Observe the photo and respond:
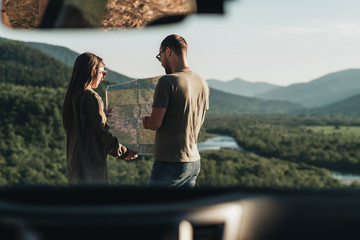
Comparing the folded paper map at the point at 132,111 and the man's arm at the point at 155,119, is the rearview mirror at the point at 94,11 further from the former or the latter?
the man's arm at the point at 155,119

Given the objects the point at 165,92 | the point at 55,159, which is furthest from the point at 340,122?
the point at 165,92

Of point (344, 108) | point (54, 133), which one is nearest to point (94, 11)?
point (54, 133)

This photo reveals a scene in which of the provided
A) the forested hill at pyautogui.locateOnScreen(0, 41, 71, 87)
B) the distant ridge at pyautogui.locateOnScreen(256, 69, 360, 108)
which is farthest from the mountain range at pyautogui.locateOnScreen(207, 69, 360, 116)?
the forested hill at pyautogui.locateOnScreen(0, 41, 71, 87)

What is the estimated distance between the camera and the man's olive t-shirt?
2148 mm

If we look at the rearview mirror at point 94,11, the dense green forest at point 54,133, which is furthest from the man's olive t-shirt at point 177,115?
the dense green forest at point 54,133

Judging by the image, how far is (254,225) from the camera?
518mm

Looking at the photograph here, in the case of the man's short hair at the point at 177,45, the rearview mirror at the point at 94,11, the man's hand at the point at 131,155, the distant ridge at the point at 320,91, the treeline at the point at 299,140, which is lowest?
the treeline at the point at 299,140

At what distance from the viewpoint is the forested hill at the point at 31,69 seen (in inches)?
2282

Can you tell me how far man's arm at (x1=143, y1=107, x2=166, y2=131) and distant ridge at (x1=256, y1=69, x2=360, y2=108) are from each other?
72046 millimetres

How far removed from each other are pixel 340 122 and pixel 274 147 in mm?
15756

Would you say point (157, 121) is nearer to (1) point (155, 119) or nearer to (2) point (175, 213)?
(1) point (155, 119)

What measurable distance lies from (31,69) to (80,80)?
205ft

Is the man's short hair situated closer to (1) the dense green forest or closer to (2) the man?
(2) the man

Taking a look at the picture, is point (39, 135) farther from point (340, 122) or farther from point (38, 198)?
point (38, 198)
